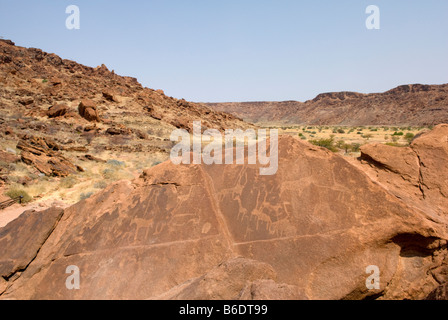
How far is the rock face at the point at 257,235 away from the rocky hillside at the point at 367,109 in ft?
209

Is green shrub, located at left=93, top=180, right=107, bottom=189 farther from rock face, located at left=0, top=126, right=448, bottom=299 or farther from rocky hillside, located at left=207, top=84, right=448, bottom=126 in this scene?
rocky hillside, located at left=207, top=84, right=448, bottom=126

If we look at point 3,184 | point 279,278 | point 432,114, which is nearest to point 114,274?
point 279,278

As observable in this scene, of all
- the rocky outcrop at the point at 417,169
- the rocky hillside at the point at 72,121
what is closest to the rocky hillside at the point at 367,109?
the rocky hillside at the point at 72,121

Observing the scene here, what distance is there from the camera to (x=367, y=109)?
83750 mm

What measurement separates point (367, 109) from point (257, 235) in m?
89.5

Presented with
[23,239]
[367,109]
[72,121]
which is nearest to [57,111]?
[72,121]

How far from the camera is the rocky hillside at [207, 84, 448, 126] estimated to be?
69.9 m

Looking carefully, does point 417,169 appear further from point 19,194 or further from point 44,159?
point 44,159

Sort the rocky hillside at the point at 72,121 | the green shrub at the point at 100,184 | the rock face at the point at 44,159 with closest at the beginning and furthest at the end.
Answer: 1. the green shrub at the point at 100,184
2. the rock face at the point at 44,159
3. the rocky hillside at the point at 72,121

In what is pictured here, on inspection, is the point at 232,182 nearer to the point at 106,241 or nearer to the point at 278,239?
the point at 278,239

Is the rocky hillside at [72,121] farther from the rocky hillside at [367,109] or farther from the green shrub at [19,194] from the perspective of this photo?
the rocky hillside at [367,109]

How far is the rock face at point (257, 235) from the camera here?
4.10 meters

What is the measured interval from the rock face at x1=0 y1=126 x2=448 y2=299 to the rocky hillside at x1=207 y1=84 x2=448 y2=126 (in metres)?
63.7

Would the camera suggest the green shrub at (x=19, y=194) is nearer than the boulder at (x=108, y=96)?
Yes
